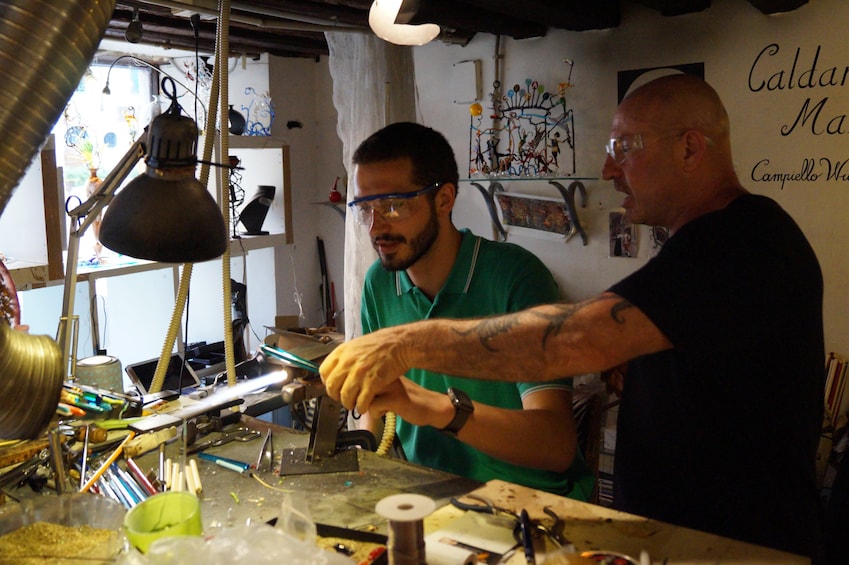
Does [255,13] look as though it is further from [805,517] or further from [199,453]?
[805,517]

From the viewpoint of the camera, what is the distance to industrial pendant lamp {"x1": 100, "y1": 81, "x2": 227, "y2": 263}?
1.32m

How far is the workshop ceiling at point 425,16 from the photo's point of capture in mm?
2871

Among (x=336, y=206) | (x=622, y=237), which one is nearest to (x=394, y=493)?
(x=622, y=237)

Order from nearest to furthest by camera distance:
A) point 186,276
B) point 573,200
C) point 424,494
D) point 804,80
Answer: point 424,494
point 186,276
point 804,80
point 573,200

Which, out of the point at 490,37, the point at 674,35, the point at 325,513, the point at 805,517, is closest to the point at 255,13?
the point at 490,37

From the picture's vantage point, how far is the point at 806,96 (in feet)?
9.47

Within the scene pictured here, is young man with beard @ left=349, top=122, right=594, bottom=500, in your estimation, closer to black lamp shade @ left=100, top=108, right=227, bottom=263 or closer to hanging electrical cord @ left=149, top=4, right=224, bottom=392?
hanging electrical cord @ left=149, top=4, right=224, bottom=392

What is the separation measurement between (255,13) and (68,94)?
2.18 meters

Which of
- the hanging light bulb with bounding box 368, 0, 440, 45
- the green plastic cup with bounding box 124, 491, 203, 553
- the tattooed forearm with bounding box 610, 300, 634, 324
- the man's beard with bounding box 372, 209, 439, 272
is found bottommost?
the green plastic cup with bounding box 124, 491, 203, 553

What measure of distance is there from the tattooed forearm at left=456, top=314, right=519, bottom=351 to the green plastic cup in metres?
0.57

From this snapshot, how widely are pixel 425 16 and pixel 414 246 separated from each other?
56.9 inches

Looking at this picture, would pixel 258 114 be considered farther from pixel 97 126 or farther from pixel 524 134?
pixel 524 134

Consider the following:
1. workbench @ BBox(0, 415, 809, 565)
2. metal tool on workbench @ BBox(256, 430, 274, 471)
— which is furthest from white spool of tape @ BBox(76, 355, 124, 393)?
metal tool on workbench @ BBox(256, 430, 274, 471)

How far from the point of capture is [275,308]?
15.7ft
